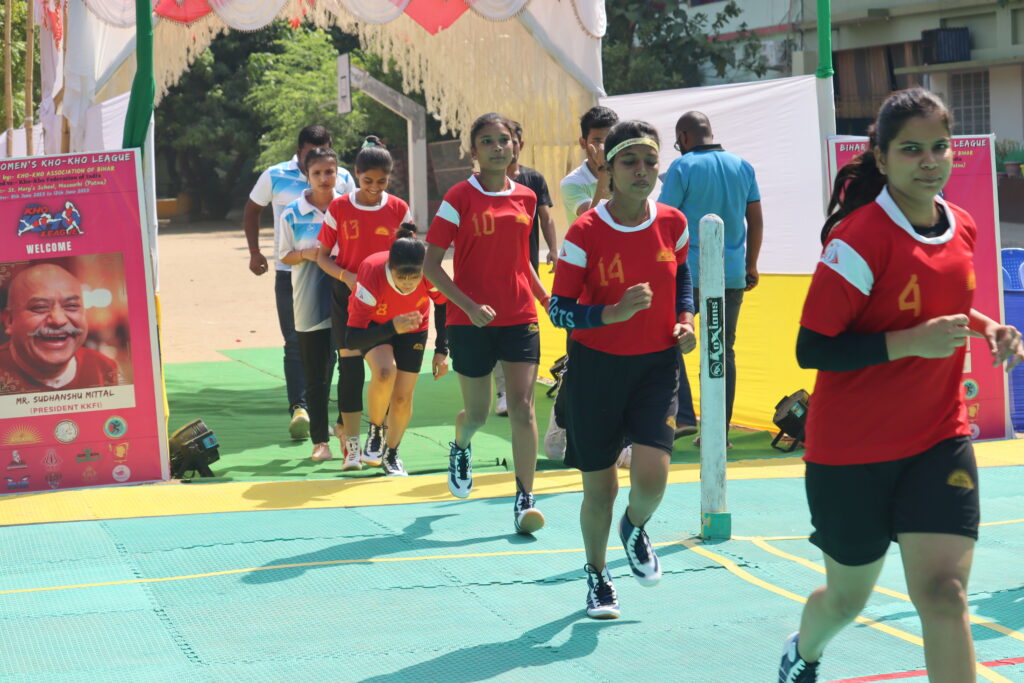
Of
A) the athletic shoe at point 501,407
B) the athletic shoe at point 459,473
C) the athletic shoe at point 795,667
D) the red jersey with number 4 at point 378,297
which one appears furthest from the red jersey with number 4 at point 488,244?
the athletic shoe at point 501,407

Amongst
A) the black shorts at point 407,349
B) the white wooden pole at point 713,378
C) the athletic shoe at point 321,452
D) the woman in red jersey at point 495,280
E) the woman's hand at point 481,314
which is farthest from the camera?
the athletic shoe at point 321,452

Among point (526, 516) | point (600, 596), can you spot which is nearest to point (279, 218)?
point (526, 516)

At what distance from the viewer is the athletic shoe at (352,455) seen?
7.91 m

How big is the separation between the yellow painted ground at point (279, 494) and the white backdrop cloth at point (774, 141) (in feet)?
8.86

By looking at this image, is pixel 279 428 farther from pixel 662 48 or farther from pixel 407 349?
pixel 662 48

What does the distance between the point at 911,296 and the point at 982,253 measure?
5.39m

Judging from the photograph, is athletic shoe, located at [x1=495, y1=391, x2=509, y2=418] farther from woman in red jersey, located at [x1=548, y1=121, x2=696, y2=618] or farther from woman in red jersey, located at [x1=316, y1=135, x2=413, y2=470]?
woman in red jersey, located at [x1=548, y1=121, x2=696, y2=618]

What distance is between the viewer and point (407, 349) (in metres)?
7.59

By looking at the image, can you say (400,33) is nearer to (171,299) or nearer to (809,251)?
(809,251)

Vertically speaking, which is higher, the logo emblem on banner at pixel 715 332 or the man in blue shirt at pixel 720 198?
the man in blue shirt at pixel 720 198

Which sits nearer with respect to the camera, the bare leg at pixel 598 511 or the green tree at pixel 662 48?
the bare leg at pixel 598 511

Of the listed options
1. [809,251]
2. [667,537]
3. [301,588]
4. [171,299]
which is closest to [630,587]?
[667,537]

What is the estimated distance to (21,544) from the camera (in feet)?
19.9

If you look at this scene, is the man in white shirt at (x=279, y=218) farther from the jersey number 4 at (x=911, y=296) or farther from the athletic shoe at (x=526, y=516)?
the jersey number 4 at (x=911, y=296)
